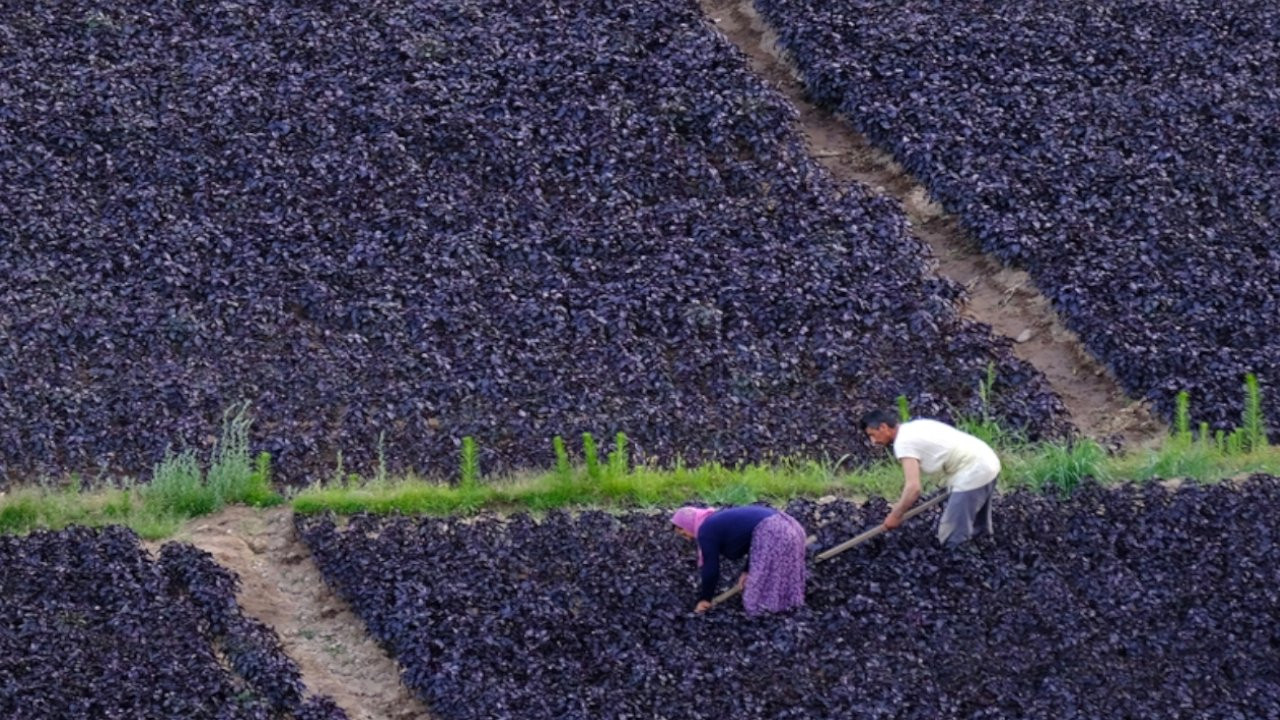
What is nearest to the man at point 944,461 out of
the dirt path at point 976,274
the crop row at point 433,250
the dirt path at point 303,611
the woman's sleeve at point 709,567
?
the woman's sleeve at point 709,567

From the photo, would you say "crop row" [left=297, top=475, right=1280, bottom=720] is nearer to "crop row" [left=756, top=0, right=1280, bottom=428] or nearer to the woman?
the woman

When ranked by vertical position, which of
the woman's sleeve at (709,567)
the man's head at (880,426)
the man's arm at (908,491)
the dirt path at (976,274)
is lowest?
the woman's sleeve at (709,567)

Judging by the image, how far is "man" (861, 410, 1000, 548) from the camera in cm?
1399

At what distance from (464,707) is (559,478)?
259 cm

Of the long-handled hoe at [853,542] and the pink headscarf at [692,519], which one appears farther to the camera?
the long-handled hoe at [853,542]

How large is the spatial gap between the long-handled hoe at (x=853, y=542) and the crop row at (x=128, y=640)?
2.29 metres

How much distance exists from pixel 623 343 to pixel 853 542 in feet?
10.8

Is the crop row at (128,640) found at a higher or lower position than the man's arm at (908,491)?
lower

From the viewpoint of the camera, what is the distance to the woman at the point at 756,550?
45.0 feet

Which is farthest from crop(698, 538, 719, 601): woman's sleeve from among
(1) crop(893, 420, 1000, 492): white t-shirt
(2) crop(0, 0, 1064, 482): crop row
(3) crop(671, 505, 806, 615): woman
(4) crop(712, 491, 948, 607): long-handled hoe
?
(2) crop(0, 0, 1064, 482): crop row

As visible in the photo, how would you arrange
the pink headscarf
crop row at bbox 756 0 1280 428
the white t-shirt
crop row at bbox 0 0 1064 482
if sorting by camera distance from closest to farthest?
the pink headscarf, the white t-shirt, crop row at bbox 0 0 1064 482, crop row at bbox 756 0 1280 428

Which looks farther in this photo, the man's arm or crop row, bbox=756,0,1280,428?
crop row, bbox=756,0,1280,428

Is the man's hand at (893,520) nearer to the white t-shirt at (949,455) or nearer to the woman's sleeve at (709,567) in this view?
the white t-shirt at (949,455)

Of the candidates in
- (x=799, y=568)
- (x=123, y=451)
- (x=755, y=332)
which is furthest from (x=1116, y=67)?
(x=123, y=451)
